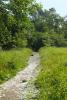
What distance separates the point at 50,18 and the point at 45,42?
30.2m

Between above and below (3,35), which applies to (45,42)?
below

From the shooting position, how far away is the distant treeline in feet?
71.2

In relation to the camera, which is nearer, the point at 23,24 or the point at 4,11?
the point at 4,11

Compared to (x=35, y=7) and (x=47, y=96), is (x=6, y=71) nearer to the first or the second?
(x=35, y=7)

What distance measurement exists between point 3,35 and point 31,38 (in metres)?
49.3

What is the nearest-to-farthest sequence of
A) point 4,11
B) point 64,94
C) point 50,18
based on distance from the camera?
point 64,94
point 4,11
point 50,18

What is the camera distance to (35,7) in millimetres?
22688

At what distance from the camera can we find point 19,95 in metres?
14.6

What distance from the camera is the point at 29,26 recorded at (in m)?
24.7

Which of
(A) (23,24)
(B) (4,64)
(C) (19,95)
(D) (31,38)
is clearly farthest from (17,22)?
(D) (31,38)

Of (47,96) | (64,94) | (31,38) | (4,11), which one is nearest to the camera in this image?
(64,94)

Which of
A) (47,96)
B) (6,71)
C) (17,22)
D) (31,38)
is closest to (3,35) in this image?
(17,22)

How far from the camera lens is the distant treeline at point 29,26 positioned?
21703 millimetres

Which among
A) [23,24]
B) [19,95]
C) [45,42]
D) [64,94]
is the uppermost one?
[23,24]
